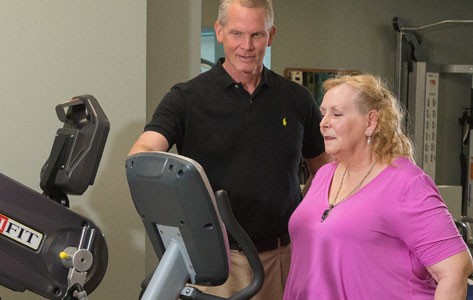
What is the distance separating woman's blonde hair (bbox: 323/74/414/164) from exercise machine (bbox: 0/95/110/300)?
71cm

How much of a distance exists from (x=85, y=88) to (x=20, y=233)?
1062mm

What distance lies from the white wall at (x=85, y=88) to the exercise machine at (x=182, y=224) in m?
1.32

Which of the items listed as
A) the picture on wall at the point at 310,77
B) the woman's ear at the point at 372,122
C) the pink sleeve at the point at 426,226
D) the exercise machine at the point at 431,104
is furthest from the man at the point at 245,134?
the exercise machine at the point at 431,104

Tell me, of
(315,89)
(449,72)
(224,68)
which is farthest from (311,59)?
(224,68)

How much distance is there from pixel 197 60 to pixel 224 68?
912mm

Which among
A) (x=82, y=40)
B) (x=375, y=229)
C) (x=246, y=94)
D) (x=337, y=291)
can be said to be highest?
(x=82, y=40)

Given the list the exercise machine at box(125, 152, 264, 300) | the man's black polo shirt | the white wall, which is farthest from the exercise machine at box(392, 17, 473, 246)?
the exercise machine at box(125, 152, 264, 300)

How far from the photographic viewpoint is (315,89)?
20.1 ft

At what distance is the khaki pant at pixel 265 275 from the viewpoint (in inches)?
88.4

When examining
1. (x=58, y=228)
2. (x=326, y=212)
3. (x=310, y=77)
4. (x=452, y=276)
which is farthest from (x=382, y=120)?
(x=310, y=77)

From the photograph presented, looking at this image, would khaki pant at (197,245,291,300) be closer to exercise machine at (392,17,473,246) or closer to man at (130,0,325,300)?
man at (130,0,325,300)

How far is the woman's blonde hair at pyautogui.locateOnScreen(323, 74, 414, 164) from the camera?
1949 millimetres

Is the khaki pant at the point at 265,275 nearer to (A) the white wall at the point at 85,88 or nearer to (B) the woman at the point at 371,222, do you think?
(B) the woman at the point at 371,222

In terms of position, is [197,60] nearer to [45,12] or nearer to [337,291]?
[45,12]
